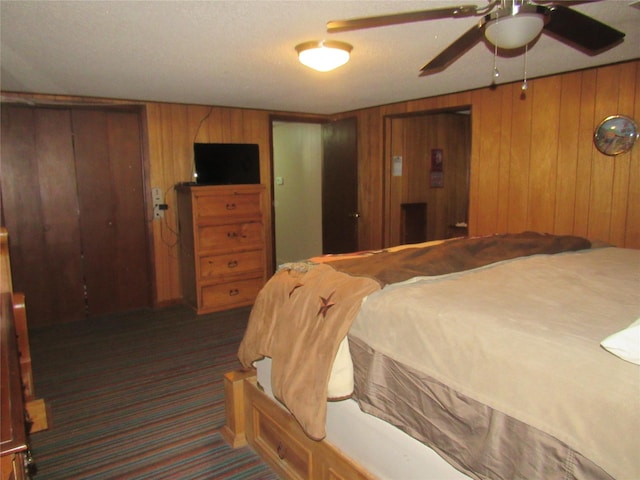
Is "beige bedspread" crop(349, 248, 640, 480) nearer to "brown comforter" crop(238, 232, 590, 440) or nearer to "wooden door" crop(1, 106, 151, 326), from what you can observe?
"brown comforter" crop(238, 232, 590, 440)

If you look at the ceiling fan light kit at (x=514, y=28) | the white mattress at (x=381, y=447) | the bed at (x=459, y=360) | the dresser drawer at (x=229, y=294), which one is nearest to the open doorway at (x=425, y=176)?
the dresser drawer at (x=229, y=294)

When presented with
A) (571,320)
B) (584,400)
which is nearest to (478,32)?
(571,320)

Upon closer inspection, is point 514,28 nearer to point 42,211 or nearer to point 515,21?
point 515,21

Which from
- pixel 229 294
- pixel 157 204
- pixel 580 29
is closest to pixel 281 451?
pixel 580 29

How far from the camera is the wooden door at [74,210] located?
4.02 metres

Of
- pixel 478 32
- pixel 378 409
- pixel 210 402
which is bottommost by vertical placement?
pixel 210 402

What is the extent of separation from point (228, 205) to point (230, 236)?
0.32 metres

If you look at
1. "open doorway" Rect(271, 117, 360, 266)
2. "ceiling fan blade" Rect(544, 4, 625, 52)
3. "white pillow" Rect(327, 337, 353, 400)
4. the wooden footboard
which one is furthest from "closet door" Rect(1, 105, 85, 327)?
"ceiling fan blade" Rect(544, 4, 625, 52)

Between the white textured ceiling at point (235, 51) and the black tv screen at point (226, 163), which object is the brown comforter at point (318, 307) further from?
the black tv screen at point (226, 163)

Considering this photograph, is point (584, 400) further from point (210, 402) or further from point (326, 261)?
point (210, 402)

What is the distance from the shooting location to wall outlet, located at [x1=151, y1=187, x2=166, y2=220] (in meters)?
4.57

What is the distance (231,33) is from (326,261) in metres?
1.32

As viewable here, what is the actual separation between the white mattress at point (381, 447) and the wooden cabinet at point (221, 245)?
2.92 m

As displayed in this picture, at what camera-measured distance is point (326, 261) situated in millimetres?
2209
